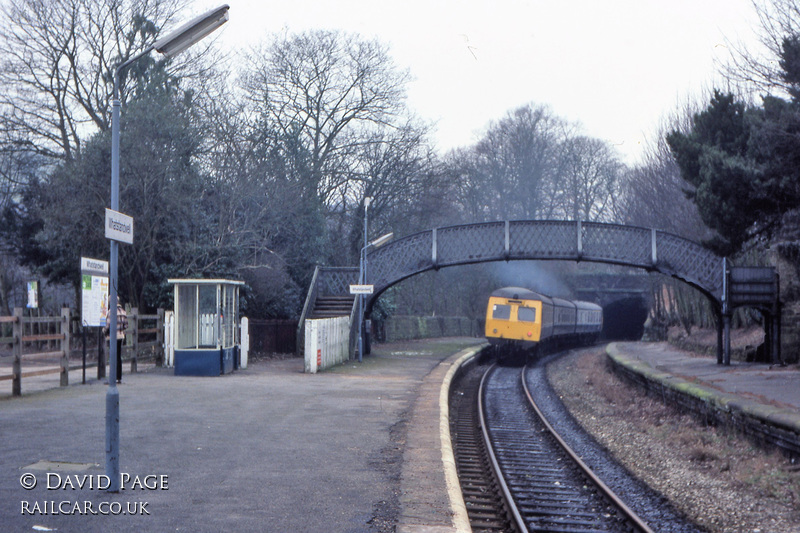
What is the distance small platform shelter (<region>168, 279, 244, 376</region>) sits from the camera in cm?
1670

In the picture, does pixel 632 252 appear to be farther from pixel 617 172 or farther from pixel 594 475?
pixel 617 172

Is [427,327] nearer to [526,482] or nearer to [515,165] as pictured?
[515,165]

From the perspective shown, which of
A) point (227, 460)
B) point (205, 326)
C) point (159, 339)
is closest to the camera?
point (227, 460)

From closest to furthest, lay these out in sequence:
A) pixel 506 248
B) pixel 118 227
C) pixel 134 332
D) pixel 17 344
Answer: pixel 118 227, pixel 17 344, pixel 134 332, pixel 506 248

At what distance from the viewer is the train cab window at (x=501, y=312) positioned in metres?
31.6

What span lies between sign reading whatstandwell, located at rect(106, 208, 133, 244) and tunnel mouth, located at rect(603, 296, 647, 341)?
2286 inches

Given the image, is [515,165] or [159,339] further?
[515,165]

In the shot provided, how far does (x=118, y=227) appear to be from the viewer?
6492 mm

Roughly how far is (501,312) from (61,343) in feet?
68.1

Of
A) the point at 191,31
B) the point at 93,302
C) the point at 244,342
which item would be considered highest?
the point at 191,31

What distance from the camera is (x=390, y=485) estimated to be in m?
7.16

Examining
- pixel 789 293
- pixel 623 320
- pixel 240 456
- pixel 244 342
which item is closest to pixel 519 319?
pixel 789 293

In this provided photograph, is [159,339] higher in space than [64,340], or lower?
lower

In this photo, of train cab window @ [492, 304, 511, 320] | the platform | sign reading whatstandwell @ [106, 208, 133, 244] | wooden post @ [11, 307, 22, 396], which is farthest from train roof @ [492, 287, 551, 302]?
sign reading whatstandwell @ [106, 208, 133, 244]
